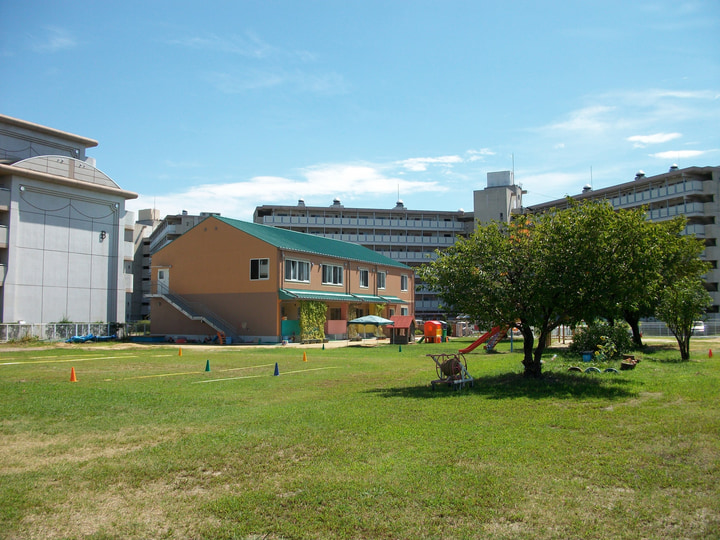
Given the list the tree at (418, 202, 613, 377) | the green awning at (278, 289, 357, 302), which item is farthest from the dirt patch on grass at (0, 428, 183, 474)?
the green awning at (278, 289, 357, 302)

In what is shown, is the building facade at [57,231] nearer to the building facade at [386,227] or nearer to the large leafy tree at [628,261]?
the large leafy tree at [628,261]

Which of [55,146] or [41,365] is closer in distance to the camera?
[41,365]

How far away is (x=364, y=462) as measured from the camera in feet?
24.7

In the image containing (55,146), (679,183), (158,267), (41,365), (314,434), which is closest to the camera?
(314,434)

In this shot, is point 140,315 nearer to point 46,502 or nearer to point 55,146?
point 55,146

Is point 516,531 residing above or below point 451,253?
below

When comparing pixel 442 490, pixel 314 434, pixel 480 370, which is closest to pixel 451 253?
pixel 480 370

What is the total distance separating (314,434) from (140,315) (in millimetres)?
88644

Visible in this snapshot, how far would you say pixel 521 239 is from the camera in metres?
16.5

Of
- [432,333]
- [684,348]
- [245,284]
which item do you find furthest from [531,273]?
[245,284]

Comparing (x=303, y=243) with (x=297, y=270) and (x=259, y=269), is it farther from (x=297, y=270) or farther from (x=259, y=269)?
(x=259, y=269)

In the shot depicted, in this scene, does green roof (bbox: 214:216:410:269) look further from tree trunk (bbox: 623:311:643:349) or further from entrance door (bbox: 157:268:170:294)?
tree trunk (bbox: 623:311:643:349)

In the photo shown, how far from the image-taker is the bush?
25375 mm

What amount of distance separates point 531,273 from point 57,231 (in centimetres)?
3464
